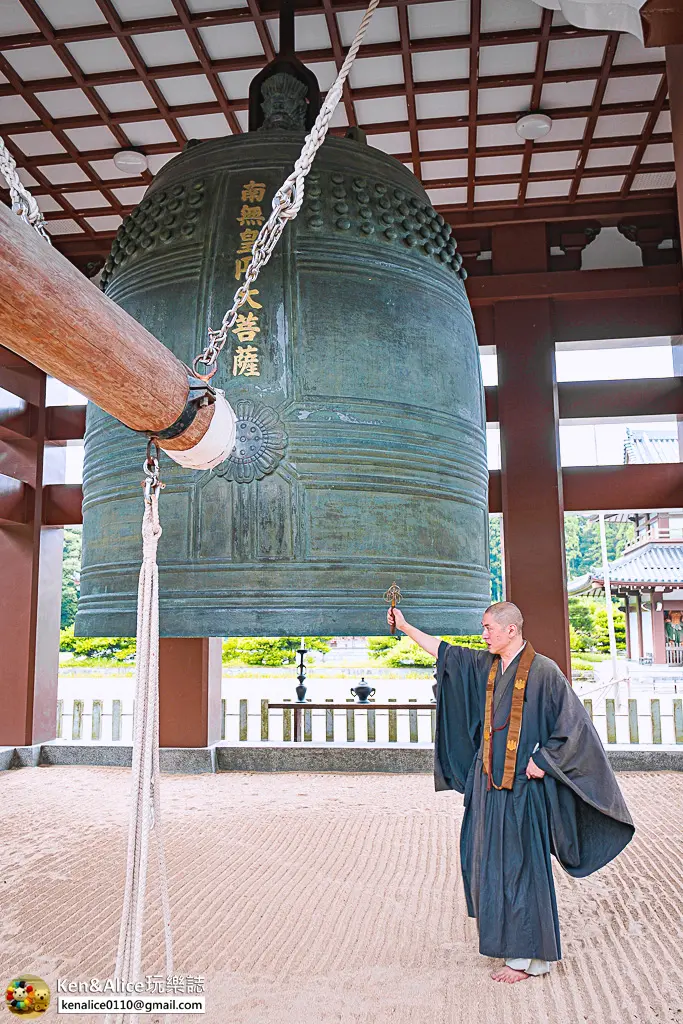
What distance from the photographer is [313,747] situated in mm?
7727

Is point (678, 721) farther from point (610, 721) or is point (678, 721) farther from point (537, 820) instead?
point (537, 820)

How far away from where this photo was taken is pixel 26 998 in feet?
9.60

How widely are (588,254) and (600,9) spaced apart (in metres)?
4.28

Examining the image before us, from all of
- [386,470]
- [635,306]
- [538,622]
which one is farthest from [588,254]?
[386,470]

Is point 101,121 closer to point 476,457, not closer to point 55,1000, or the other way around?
point 476,457

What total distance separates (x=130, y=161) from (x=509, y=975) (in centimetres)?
556

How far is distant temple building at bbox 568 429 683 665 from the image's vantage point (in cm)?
1497

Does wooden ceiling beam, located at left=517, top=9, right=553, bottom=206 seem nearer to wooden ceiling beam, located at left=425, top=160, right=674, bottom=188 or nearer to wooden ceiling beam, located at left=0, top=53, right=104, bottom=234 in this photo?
wooden ceiling beam, located at left=425, top=160, right=674, bottom=188

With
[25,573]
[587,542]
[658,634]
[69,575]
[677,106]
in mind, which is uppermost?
[587,542]

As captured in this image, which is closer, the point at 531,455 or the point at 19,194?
the point at 19,194

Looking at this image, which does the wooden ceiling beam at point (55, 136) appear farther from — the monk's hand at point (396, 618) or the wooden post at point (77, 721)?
the wooden post at point (77, 721)

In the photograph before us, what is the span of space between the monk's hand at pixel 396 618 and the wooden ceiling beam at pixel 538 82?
3902 mm

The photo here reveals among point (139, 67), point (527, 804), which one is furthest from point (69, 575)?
point (527, 804)

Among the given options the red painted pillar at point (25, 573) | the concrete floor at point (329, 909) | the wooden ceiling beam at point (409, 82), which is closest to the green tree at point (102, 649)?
the red painted pillar at point (25, 573)
